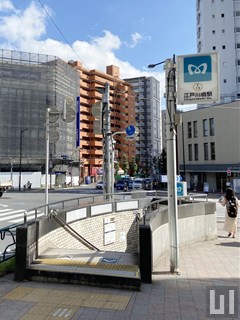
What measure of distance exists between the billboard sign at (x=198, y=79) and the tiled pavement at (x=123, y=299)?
3.63 metres

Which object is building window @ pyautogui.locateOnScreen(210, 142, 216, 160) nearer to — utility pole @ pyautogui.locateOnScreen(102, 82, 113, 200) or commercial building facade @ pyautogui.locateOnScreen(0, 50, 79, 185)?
commercial building facade @ pyautogui.locateOnScreen(0, 50, 79, 185)

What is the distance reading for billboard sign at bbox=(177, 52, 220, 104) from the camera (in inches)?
243

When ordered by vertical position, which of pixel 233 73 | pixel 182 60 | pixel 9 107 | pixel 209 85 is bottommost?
pixel 209 85

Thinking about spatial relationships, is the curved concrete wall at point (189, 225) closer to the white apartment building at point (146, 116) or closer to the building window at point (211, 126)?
the building window at point (211, 126)

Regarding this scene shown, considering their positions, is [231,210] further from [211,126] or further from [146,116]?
[146,116]

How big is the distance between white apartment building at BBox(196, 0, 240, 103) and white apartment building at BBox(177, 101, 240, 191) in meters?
26.5

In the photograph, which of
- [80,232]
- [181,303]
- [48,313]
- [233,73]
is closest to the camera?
[48,313]

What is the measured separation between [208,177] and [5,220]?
103ft

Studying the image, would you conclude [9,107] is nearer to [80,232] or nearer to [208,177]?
[208,177]

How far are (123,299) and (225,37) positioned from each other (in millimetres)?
73751

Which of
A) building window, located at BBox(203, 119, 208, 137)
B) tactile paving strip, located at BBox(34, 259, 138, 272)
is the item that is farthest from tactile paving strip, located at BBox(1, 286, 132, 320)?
building window, located at BBox(203, 119, 208, 137)

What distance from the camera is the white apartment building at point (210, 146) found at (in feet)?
123

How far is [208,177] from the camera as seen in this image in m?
41.1

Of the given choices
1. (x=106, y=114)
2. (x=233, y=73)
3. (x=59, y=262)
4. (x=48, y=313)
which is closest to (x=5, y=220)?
(x=106, y=114)
